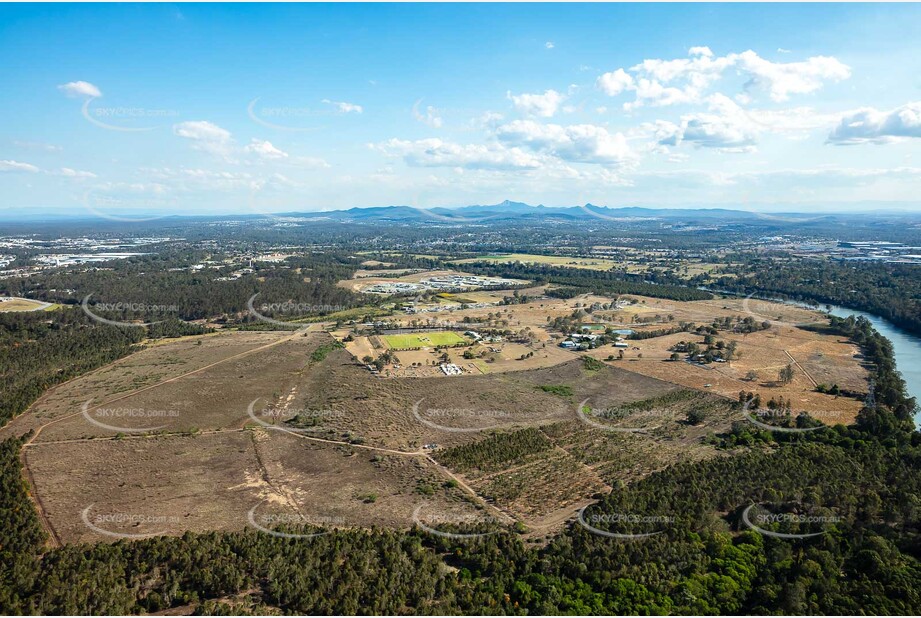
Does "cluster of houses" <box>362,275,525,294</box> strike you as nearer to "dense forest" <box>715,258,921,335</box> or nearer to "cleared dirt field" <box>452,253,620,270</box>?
"cleared dirt field" <box>452,253,620,270</box>

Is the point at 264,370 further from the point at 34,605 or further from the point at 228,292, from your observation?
the point at 228,292

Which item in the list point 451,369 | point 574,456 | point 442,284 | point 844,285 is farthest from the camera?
point 442,284

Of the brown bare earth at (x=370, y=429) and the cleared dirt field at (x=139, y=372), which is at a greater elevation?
the cleared dirt field at (x=139, y=372)

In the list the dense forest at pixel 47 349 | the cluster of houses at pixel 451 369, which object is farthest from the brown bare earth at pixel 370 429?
the dense forest at pixel 47 349

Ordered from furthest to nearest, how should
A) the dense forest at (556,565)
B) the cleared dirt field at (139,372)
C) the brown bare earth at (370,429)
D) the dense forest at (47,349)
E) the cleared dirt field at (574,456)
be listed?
the dense forest at (47,349)
the cleared dirt field at (139,372)
the cleared dirt field at (574,456)
the brown bare earth at (370,429)
the dense forest at (556,565)

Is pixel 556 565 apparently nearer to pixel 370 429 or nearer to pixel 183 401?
pixel 370 429

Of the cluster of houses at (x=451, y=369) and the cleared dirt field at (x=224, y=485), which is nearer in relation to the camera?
the cleared dirt field at (x=224, y=485)

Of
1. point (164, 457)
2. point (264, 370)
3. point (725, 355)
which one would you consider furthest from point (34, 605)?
point (725, 355)

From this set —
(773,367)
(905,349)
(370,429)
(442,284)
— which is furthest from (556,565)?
(442,284)

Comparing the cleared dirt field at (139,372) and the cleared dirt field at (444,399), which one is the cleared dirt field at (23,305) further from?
the cleared dirt field at (444,399)
